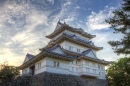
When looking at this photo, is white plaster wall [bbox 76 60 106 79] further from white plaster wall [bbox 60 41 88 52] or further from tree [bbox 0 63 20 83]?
tree [bbox 0 63 20 83]

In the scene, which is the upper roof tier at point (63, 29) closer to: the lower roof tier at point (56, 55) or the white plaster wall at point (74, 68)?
the lower roof tier at point (56, 55)

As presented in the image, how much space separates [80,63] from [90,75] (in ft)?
9.41

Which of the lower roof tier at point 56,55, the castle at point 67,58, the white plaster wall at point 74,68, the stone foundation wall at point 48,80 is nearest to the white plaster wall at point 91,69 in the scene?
the castle at point 67,58

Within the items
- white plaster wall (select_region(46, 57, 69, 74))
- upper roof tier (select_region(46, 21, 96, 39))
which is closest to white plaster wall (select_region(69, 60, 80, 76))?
white plaster wall (select_region(46, 57, 69, 74))

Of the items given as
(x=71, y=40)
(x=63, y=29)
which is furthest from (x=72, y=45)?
(x=63, y=29)

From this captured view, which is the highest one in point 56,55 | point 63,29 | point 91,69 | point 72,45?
point 63,29

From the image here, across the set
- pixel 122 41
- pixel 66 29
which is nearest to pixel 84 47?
pixel 66 29

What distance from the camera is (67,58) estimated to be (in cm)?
2309

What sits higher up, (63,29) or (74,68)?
(63,29)

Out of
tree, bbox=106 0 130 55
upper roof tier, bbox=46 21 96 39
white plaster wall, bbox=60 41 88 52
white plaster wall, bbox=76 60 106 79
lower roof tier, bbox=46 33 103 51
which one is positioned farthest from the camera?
upper roof tier, bbox=46 21 96 39

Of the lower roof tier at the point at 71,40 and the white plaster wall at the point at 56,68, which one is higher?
the lower roof tier at the point at 71,40

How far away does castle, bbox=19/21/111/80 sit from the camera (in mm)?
21789

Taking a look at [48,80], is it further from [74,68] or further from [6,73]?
[6,73]

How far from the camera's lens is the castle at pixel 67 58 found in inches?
858
